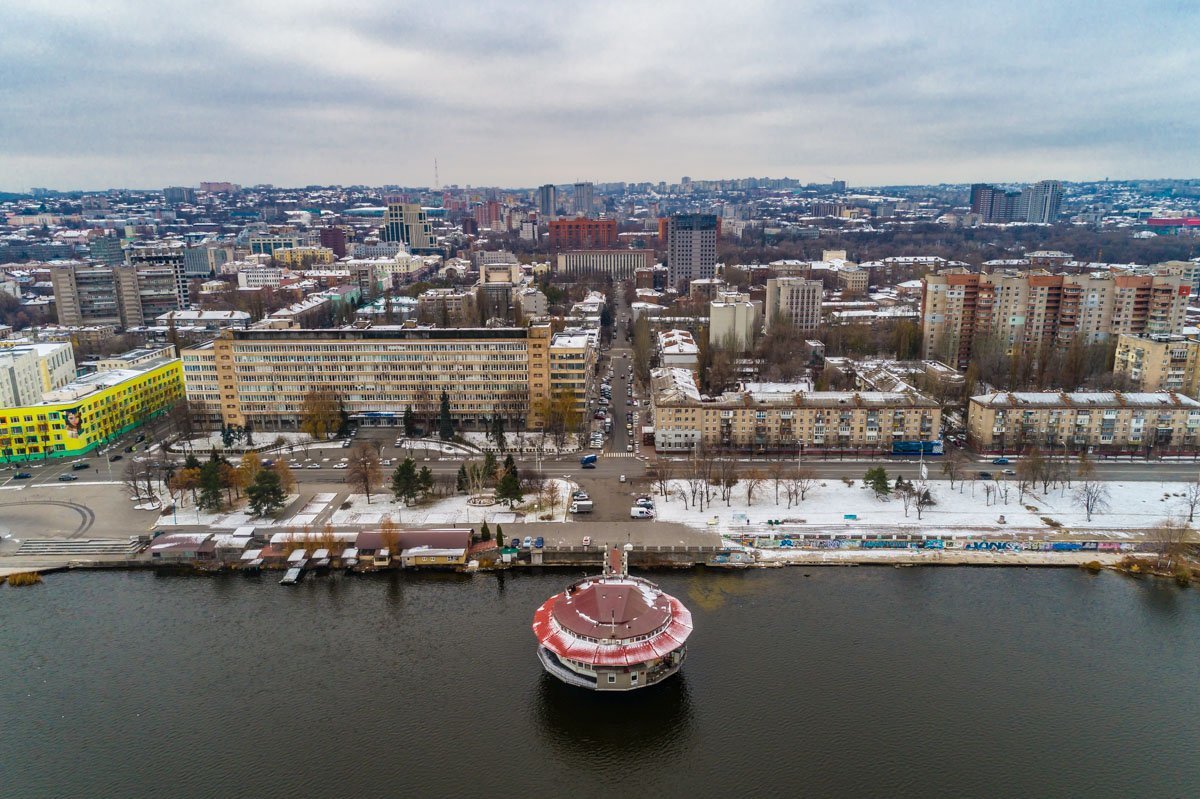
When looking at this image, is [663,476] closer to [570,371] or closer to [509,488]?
[509,488]

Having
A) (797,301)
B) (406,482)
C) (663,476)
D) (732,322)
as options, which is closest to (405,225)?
(797,301)

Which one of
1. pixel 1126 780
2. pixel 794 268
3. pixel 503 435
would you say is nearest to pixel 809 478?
pixel 503 435

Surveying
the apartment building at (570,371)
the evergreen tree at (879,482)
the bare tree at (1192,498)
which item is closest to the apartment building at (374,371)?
the apartment building at (570,371)

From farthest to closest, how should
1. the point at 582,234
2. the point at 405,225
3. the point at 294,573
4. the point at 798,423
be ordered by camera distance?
the point at 405,225
the point at 582,234
the point at 798,423
the point at 294,573

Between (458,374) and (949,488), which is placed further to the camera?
(458,374)

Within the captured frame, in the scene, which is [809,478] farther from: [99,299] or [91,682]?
[99,299]
